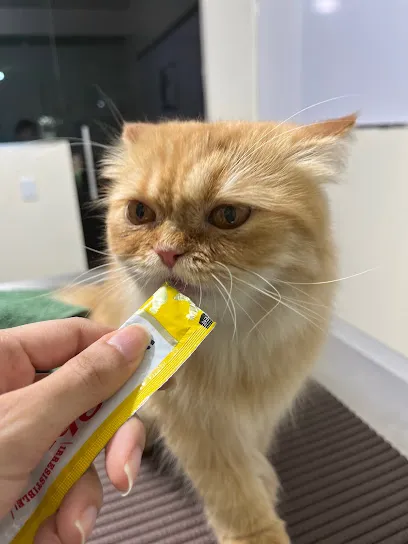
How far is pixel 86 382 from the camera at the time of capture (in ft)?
1.89

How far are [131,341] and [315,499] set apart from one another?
24.2 inches

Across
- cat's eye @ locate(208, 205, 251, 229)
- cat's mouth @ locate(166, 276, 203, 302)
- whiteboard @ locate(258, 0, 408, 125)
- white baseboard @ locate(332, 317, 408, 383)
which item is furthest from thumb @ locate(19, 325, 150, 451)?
whiteboard @ locate(258, 0, 408, 125)

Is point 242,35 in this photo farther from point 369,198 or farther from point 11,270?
point 11,270

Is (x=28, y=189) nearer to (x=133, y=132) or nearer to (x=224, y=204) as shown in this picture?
(x=133, y=132)

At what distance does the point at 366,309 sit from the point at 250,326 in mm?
1008

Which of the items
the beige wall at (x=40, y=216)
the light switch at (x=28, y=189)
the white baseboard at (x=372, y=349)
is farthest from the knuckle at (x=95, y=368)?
the light switch at (x=28, y=189)

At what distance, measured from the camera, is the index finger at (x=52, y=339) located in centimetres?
76

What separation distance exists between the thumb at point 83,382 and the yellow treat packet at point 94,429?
2 cm

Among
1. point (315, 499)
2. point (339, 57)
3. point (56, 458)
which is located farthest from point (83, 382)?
point (339, 57)

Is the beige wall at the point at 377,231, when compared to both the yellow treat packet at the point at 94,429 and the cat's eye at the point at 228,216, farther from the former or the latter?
the yellow treat packet at the point at 94,429

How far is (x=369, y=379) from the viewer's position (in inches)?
66.2

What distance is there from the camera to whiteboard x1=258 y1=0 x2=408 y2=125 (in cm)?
159

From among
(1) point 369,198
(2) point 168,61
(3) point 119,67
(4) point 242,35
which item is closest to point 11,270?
(3) point 119,67

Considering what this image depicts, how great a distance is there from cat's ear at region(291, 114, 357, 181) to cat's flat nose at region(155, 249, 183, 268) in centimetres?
31
